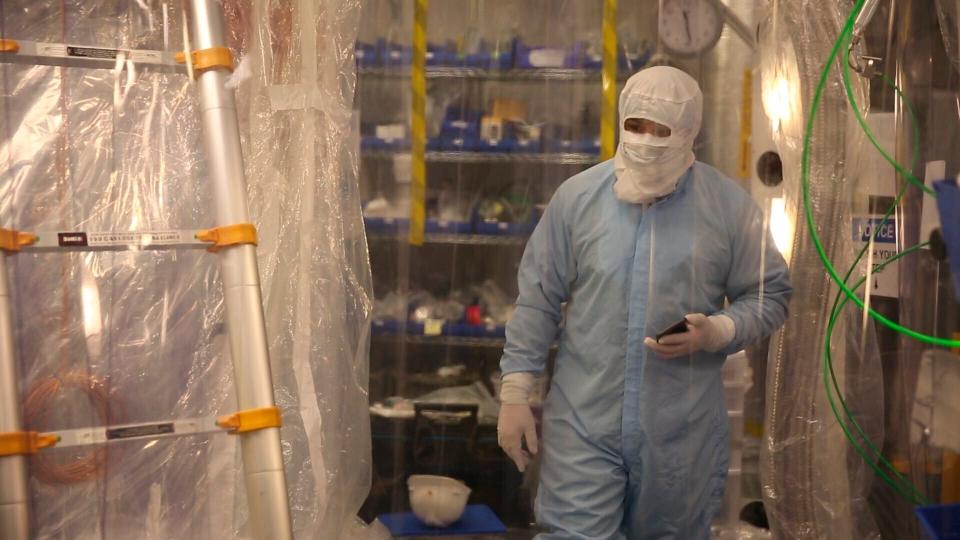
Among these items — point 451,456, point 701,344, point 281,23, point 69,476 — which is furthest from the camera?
point 451,456

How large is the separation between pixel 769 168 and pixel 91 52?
48.9 inches

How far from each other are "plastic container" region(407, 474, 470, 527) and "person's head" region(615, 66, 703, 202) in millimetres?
828

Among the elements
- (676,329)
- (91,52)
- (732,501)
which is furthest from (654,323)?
(91,52)

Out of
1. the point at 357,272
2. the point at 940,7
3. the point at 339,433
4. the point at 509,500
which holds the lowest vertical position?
the point at 509,500

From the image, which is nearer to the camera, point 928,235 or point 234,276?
point 234,276

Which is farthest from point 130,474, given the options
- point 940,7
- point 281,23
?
point 940,7

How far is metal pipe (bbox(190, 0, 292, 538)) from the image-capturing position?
4.65 ft

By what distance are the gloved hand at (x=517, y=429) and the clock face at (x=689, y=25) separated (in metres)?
0.77

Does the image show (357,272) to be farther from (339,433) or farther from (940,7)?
(940,7)

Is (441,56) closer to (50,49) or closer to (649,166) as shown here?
(649,166)

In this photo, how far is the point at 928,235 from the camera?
5.57 feet

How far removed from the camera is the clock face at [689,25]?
6.15ft

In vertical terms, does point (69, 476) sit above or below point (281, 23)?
below

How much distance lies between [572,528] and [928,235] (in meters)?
0.83
